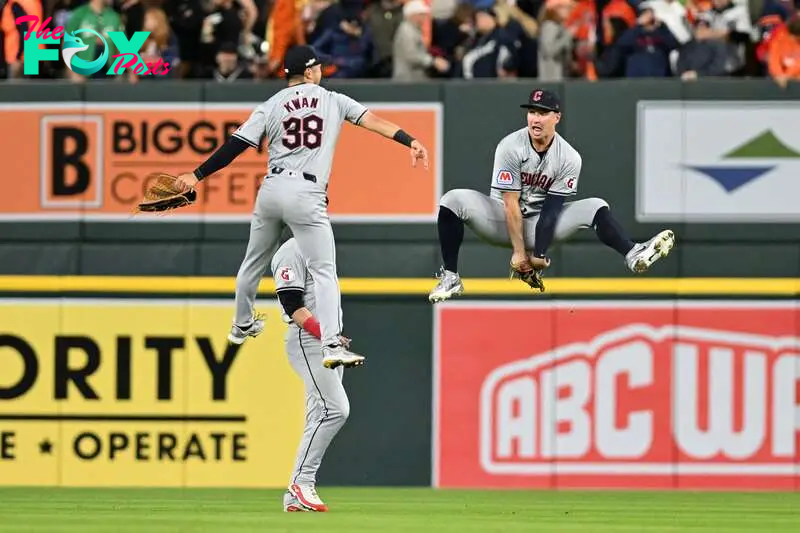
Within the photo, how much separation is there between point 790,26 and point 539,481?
5.32m

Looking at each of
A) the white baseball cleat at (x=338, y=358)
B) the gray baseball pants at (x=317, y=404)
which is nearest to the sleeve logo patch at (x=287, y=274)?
the gray baseball pants at (x=317, y=404)

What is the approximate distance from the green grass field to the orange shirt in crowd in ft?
14.2

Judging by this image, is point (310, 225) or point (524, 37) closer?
point (310, 225)

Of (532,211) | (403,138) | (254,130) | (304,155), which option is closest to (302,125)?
(304,155)

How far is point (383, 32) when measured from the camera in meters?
18.9

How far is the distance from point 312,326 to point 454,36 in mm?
6438

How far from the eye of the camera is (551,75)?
1858cm

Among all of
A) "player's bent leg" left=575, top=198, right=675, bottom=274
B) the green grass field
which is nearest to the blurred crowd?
the green grass field

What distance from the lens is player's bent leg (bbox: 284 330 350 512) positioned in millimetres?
13695

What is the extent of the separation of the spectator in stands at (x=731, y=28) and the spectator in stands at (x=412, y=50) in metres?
2.84

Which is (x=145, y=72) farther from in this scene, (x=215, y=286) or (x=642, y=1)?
(x=642, y=1)

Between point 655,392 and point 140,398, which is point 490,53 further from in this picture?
point 140,398

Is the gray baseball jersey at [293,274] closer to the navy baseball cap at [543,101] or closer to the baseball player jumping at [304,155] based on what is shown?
the baseball player jumping at [304,155]

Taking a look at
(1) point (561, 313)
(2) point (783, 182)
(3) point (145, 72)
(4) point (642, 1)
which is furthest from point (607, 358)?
(3) point (145, 72)
